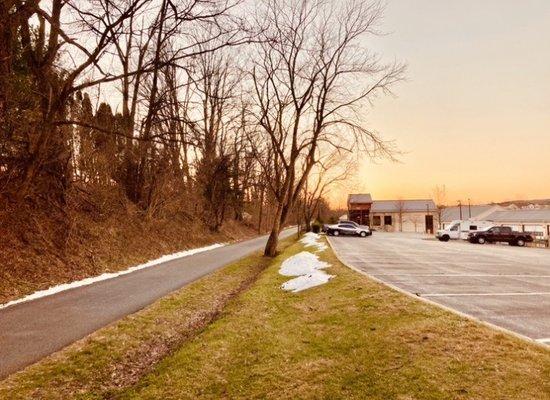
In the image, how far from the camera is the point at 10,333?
785 centimetres

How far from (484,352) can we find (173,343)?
17.7 ft

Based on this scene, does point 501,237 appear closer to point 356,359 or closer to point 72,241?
point 72,241

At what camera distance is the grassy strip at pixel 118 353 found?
564 centimetres

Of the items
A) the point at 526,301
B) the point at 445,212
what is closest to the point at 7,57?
the point at 526,301

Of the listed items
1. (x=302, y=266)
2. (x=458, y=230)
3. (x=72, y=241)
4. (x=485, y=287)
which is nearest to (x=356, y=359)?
(x=485, y=287)

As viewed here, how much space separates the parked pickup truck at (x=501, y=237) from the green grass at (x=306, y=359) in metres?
32.4

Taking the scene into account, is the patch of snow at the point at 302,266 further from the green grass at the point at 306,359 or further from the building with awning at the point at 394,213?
the building with awning at the point at 394,213

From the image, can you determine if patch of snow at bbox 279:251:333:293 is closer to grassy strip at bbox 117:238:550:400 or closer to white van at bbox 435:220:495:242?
grassy strip at bbox 117:238:550:400

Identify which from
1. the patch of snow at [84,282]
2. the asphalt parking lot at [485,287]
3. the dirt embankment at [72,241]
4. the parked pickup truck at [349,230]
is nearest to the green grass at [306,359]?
the asphalt parking lot at [485,287]

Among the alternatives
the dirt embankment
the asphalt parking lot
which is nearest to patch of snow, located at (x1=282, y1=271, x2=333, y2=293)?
the asphalt parking lot

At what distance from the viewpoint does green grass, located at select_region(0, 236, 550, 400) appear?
194 inches

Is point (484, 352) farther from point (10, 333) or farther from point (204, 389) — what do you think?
point (10, 333)

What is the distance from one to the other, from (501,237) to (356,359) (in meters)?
36.3

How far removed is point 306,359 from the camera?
617 centimetres
